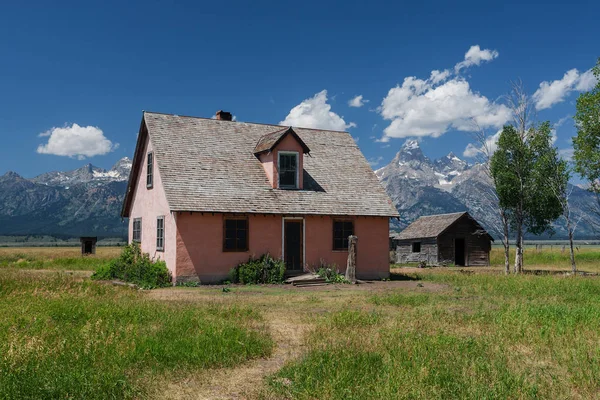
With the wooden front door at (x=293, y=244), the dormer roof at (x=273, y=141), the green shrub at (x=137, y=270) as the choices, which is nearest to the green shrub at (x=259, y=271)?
the wooden front door at (x=293, y=244)

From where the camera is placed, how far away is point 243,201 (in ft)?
77.9

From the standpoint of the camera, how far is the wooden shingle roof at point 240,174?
76.9ft

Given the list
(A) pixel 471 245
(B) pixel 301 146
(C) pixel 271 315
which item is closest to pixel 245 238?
(B) pixel 301 146

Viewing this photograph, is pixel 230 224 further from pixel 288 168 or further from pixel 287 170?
pixel 288 168

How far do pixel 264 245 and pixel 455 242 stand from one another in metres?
27.5

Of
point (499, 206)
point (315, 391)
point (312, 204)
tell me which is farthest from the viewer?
point (499, 206)

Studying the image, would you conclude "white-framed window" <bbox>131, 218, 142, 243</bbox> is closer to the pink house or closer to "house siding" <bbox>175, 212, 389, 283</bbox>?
the pink house

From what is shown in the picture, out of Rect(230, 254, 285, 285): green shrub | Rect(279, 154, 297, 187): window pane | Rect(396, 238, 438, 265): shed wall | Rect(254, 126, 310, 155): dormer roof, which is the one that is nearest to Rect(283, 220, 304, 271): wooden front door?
Rect(230, 254, 285, 285): green shrub

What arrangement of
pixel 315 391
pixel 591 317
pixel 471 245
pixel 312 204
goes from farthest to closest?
pixel 471 245, pixel 312 204, pixel 591 317, pixel 315 391

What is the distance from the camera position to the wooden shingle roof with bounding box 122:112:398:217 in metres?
23.4

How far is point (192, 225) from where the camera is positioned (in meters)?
22.7

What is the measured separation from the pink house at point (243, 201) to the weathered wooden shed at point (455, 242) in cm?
1907

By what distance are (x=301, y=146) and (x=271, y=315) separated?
46.0ft

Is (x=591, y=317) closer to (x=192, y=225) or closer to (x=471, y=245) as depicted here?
(x=192, y=225)
